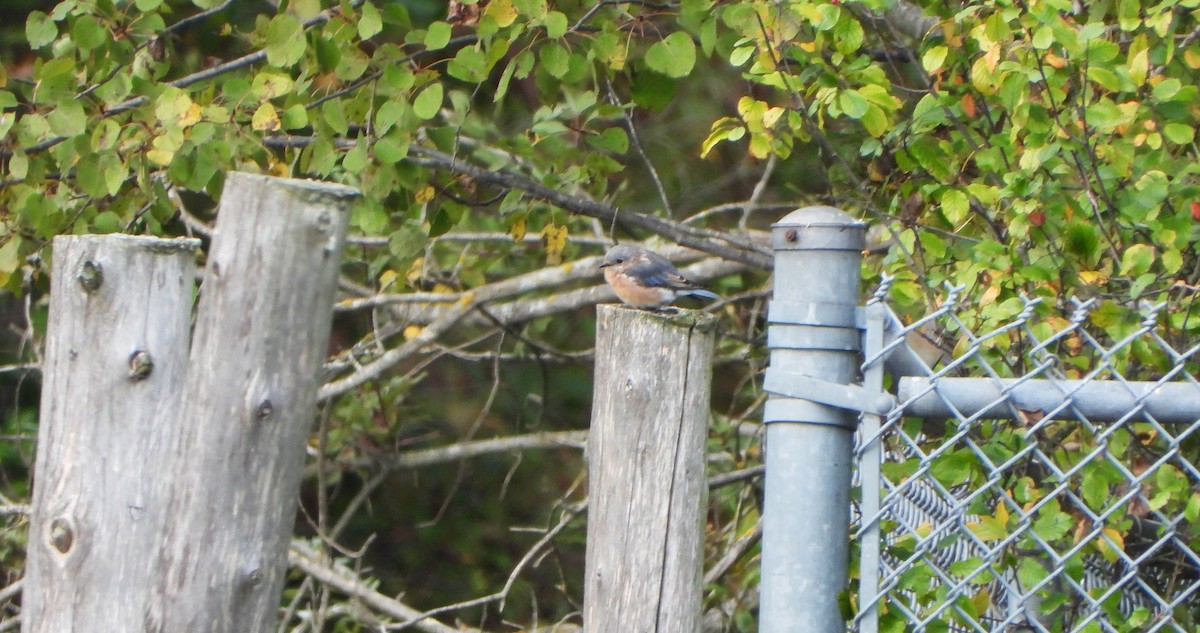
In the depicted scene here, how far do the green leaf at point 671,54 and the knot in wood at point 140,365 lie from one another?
5.73 feet

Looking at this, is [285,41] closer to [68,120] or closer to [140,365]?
[68,120]

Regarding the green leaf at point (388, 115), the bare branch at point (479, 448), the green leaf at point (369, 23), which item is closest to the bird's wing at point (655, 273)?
the bare branch at point (479, 448)

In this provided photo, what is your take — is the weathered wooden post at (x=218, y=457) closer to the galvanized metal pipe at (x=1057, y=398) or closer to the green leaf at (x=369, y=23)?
the galvanized metal pipe at (x=1057, y=398)

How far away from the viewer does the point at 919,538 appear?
5.57 ft

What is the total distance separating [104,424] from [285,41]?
165 cm

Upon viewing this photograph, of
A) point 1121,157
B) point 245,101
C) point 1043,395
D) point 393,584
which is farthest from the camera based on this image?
point 393,584

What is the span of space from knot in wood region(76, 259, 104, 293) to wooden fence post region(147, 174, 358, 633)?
0.25m

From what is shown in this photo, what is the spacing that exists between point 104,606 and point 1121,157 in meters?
2.01

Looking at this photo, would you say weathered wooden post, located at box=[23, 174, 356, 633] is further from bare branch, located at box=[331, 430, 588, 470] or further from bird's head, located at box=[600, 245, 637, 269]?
bare branch, located at box=[331, 430, 588, 470]

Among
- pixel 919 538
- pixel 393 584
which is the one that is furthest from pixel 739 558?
pixel 393 584

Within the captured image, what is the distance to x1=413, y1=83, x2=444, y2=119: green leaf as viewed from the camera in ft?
10.4

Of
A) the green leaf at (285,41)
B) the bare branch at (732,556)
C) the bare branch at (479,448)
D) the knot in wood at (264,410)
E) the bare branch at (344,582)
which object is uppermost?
the green leaf at (285,41)

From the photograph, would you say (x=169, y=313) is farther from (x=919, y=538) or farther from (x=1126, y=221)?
(x=1126, y=221)

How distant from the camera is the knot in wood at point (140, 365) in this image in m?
1.78
